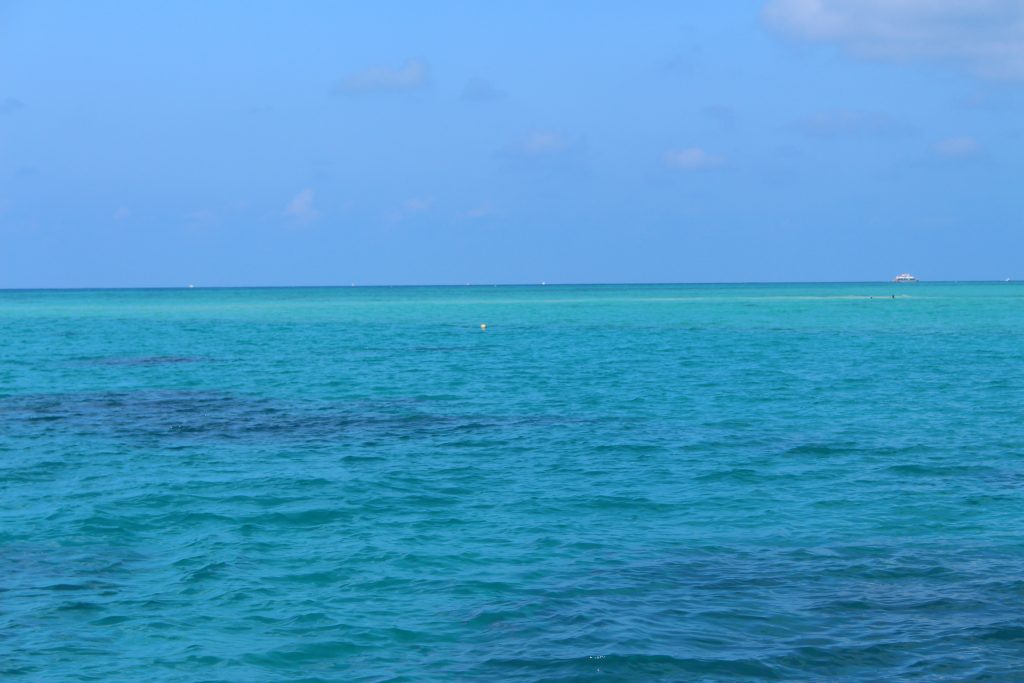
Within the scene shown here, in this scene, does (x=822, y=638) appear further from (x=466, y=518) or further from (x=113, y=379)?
(x=113, y=379)

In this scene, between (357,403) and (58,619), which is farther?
(357,403)

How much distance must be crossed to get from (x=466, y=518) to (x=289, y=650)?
626cm

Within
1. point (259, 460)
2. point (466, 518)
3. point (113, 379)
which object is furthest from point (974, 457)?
point (113, 379)

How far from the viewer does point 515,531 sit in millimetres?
17250

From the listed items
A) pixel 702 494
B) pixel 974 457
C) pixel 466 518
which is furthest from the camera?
pixel 974 457

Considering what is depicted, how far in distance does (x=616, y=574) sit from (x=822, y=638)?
3342 millimetres

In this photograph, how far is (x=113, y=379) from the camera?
1638 inches

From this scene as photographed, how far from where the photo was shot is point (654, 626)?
41.1 ft

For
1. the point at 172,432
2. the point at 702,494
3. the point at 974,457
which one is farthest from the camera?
the point at 172,432

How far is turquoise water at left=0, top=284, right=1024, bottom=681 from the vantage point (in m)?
12.0

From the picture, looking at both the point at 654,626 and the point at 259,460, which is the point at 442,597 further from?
the point at 259,460

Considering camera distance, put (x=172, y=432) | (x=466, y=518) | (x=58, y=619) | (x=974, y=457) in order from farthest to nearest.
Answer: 1. (x=172, y=432)
2. (x=974, y=457)
3. (x=466, y=518)
4. (x=58, y=619)

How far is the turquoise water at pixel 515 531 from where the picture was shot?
472 inches

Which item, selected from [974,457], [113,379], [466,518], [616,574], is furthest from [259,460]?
[113,379]
